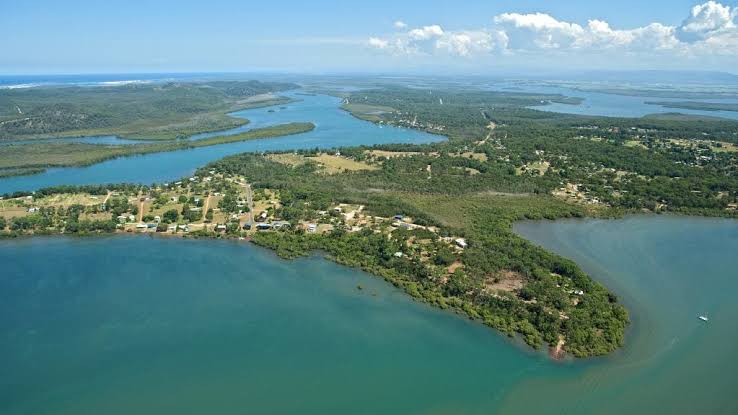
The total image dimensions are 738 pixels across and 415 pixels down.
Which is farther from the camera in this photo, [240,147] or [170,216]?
[240,147]

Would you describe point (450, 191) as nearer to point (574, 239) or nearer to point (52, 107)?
point (574, 239)

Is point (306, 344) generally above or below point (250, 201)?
below

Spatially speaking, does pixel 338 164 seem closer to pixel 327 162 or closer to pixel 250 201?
pixel 327 162

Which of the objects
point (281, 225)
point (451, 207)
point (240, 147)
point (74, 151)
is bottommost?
point (281, 225)

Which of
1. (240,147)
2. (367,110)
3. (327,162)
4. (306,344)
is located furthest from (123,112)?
(306,344)

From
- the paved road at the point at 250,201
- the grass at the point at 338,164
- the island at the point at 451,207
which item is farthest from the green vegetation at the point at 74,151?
the paved road at the point at 250,201

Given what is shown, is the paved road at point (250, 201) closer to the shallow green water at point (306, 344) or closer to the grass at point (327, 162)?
the shallow green water at point (306, 344)
